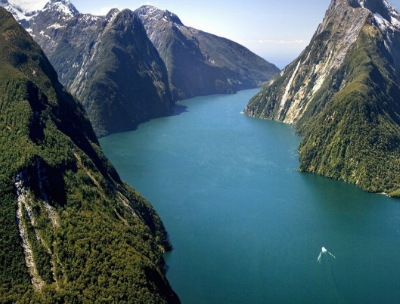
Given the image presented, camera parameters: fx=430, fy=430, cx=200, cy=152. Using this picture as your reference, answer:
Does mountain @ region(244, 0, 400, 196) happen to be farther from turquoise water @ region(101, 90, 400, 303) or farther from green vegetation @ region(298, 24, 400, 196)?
turquoise water @ region(101, 90, 400, 303)

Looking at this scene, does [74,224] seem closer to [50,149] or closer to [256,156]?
[50,149]

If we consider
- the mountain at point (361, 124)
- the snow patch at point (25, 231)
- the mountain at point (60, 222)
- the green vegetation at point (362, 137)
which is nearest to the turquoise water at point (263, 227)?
the green vegetation at point (362, 137)

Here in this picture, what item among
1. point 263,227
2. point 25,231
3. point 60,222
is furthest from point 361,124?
point 25,231

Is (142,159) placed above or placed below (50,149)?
below

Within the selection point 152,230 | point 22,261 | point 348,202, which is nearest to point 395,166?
point 348,202

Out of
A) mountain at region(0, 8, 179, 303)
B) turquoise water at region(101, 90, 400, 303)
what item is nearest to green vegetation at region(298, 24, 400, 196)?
turquoise water at region(101, 90, 400, 303)
